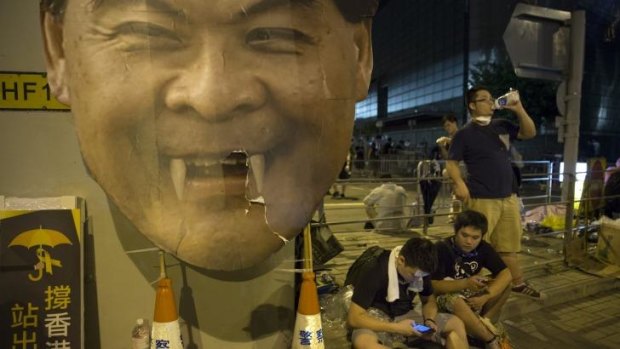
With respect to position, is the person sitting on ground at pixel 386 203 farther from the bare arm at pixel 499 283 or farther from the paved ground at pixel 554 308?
the bare arm at pixel 499 283

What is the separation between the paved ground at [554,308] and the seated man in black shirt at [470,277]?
0.63 metres

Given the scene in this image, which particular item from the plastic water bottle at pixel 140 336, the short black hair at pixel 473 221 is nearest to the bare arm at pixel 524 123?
the short black hair at pixel 473 221

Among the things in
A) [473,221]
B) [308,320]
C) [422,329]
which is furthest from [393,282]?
[473,221]

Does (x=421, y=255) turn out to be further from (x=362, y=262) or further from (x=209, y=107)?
(x=209, y=107)

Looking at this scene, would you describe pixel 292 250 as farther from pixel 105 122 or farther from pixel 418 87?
pixel 418 87

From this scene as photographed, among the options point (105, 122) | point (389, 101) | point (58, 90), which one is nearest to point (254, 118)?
point (105, 122)

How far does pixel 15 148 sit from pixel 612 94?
26.4 m

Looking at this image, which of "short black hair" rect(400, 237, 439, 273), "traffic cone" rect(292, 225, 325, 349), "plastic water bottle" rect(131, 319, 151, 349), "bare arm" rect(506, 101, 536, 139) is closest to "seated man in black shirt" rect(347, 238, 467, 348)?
"short black hair" rect(400, 237, 439, 273)

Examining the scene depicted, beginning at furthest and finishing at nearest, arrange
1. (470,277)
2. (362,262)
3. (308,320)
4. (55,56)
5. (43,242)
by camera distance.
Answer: (362,262)
(470,277)
(308,320)
(43,242)
(55,56)

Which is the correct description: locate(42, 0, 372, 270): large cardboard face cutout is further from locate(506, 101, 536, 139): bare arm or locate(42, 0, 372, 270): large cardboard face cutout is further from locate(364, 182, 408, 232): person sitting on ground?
locate(364, 182, 408, 232): person sitting on ground

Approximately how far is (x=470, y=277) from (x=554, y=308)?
166 centimetres

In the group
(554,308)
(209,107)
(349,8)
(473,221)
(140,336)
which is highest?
(349,8)

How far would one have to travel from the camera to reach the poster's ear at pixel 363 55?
203cm

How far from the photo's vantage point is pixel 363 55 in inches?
81.6
